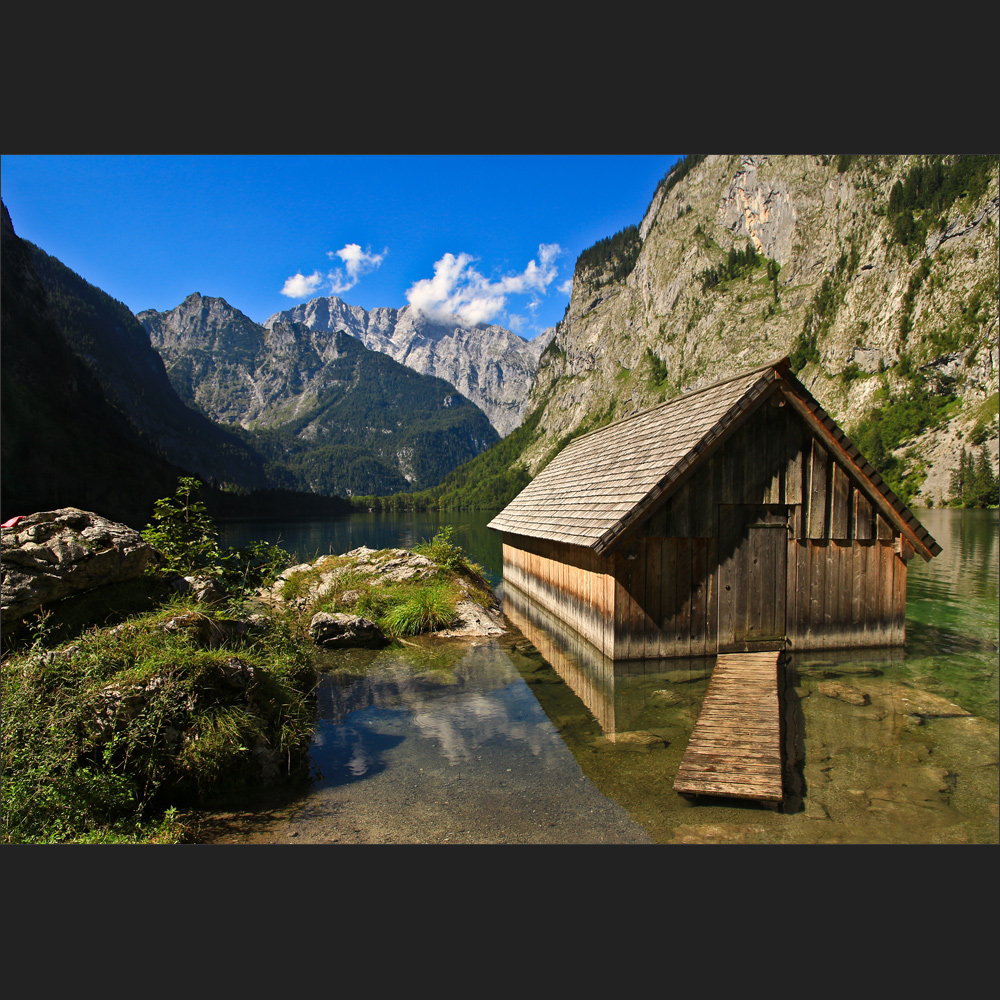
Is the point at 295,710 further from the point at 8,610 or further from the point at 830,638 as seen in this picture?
the point at 830,638

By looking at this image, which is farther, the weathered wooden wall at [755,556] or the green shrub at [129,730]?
the weathered wooden wall at [755,556]

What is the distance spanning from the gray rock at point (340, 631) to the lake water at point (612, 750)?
0.41 meters

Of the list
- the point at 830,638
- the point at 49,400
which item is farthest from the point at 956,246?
the point at 49,400

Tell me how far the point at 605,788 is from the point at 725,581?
6.63 m

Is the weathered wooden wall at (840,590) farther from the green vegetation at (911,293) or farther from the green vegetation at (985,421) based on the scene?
the green vegetation at (911,293)

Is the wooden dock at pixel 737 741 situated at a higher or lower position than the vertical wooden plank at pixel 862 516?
lower

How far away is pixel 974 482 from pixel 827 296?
63.8 metres

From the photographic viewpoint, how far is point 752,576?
12633mm

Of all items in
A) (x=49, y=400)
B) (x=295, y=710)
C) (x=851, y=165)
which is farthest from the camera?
(x=851, y=165)

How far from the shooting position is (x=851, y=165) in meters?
138

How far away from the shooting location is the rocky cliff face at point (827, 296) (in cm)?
11188

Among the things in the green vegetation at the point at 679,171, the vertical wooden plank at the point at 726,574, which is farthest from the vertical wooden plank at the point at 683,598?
the green vegetation at the point at 679,171

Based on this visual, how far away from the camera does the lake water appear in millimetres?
6352

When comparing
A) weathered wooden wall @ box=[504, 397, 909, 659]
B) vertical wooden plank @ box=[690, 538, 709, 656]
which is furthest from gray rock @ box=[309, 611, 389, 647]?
vertical wooden plank @ box=[690, 538, 709, 656]
